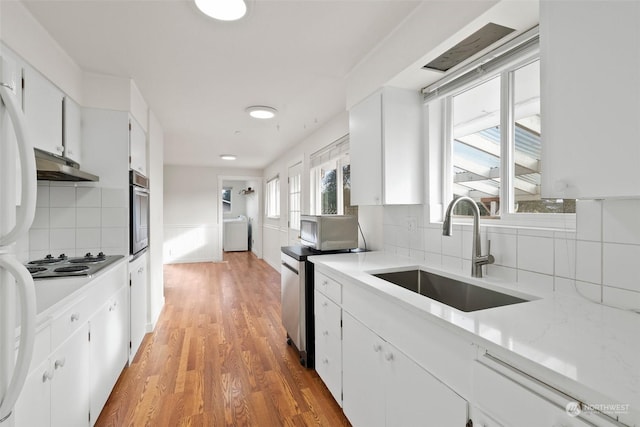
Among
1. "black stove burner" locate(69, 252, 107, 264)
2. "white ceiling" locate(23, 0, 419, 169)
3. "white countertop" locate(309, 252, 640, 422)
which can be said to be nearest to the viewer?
"white countertop" locate(309, 252, 640, 422)

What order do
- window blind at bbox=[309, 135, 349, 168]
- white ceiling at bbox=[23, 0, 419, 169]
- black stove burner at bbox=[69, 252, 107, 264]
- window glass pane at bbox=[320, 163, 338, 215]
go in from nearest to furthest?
white ceiling at bbox=[23, 0, 419, 169], black stove burner at bbox=[69, 252, 107, 264], window blind at bbox=[309, 135, 349, 168], window glass pane at bbox=[320, 163, 338, 215]

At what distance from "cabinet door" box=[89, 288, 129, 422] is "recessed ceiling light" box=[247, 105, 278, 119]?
6.57 ft

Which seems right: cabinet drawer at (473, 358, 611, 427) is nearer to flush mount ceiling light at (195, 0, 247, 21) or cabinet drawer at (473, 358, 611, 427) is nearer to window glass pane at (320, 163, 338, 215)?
flush mount ceiling light at (195, 0, 247, 21)

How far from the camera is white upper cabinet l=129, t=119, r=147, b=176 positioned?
8.25 ft

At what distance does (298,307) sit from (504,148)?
5.80ft

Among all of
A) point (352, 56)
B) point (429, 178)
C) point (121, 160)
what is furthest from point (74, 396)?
point (352, 56)

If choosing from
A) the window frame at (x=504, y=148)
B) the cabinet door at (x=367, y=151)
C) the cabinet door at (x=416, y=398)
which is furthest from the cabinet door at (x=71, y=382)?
the window frame at (x=504, y=148)

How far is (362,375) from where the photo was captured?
1.53 m

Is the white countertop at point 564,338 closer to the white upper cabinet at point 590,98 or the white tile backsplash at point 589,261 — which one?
the white tile backsplash at point 589,261

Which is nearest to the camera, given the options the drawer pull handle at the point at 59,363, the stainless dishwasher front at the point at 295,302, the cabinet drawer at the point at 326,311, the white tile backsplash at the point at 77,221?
the drawer pull handle at the point at 59,363

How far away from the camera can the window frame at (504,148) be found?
1.39 metres

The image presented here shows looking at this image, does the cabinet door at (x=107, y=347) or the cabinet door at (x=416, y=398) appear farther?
the cabinet door at (x=107, y=347)

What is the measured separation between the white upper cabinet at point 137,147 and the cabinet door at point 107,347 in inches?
42.4

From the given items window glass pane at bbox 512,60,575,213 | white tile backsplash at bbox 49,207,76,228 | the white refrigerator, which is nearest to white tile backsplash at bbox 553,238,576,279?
window glass pane at bbox 512,60,575,213
